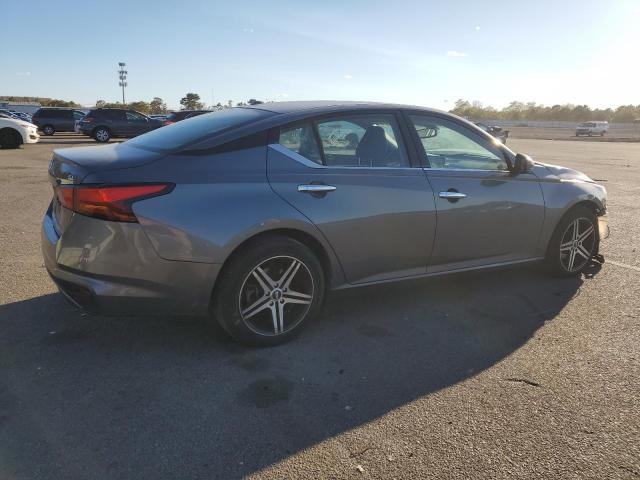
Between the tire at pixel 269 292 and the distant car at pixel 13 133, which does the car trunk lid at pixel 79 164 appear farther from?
the distant car at pixel 13 133

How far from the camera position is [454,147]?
165 inches

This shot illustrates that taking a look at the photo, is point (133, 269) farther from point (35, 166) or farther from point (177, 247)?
point (35, 166)

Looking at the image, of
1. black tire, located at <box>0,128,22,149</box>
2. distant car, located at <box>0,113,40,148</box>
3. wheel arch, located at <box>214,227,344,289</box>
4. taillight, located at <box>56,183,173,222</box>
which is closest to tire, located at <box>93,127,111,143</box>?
distant car, located at <box>0,113,40,148</box>

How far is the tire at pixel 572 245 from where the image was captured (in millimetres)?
4754

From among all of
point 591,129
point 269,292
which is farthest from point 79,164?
point 591,129

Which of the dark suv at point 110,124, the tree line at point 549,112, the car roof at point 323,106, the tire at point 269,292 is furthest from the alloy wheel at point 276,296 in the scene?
the tree line at point 549,112

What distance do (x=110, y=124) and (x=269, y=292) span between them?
23.9m

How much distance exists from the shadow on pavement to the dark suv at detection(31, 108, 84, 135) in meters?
29.3

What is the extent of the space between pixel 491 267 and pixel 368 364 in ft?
5.67

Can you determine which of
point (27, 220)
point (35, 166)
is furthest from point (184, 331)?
point (35, 166)

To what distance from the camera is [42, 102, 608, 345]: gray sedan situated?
2.91 metres

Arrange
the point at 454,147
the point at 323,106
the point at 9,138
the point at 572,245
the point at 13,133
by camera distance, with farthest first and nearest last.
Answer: the point at 9,138 → the point at 13,133 → the point at 572,245 → the point at 454,147 → the point at 323,106

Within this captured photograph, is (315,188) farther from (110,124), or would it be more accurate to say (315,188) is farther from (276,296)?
(110,124)

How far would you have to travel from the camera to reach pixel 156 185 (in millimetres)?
2908
